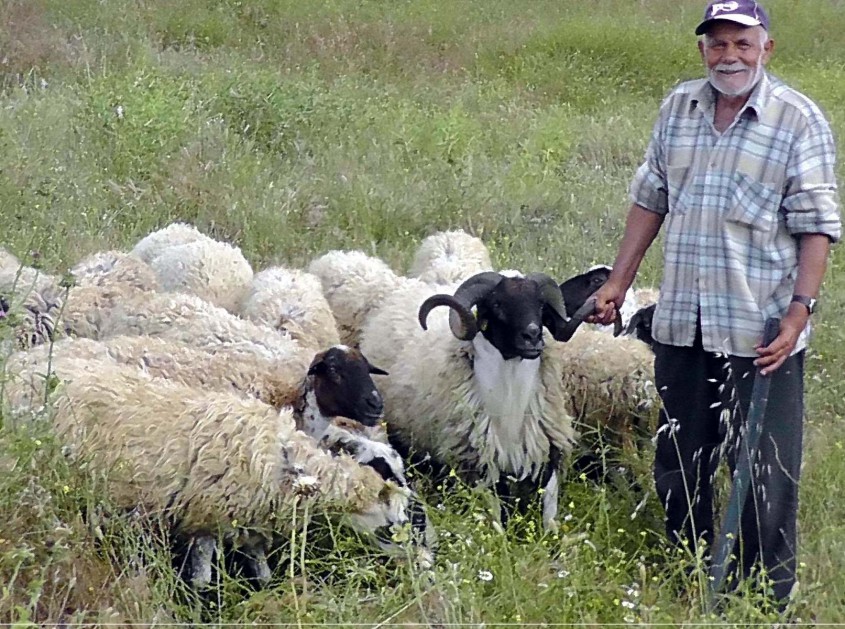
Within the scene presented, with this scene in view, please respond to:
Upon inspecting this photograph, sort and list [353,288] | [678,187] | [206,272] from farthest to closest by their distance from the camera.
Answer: [206,272]
[353,288]
[678,187]

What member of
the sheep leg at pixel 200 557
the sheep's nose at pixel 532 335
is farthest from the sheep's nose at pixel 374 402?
the sheep leg at pixel 200 557

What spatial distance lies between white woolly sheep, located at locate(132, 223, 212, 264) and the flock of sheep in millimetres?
45

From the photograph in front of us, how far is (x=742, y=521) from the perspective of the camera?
13.7 ft

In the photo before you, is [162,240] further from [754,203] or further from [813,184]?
[813,184]

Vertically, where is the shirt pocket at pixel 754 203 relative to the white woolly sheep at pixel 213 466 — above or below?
above

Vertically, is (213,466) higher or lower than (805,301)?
lower

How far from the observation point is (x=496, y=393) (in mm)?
5547

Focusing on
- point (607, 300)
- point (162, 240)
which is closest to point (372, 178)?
point (162, 240)

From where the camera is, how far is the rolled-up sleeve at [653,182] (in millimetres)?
4199

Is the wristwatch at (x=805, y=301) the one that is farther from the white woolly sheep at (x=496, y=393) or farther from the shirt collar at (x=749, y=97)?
the white woolly sheep at (x=496, y=393)

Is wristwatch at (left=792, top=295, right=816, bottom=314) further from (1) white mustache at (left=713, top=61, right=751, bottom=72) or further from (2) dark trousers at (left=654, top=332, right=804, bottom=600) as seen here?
(1) white mustache at (left=713, top=61, right=751, bottom=72)

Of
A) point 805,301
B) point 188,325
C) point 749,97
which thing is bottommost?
point 188,325

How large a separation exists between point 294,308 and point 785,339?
3580 mm

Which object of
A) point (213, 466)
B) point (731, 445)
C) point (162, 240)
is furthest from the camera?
point (162, 240)
